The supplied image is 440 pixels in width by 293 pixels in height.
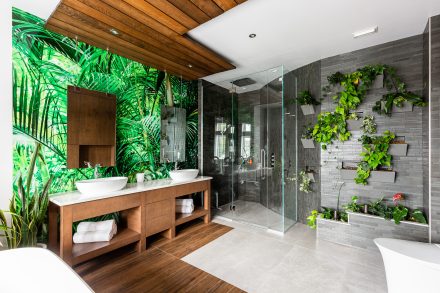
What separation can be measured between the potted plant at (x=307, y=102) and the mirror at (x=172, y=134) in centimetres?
210

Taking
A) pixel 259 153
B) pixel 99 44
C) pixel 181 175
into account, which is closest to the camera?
pixel 99 44

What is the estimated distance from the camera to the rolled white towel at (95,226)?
91.1 inches

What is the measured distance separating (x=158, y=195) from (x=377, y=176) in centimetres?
296

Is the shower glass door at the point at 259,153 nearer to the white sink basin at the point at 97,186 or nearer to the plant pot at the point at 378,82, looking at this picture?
the plant pot at the point at 378,82

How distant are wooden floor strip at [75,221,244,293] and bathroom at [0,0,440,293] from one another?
2 cm

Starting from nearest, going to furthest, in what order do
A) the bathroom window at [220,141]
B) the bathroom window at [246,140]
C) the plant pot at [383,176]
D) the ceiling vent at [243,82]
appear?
the plant pot at [383,176]
the ceiling vent at [243,82]
the bathroom window at [246,140]
the bathroom window at [220,141]

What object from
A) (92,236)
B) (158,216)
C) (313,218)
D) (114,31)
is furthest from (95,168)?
(313,218)

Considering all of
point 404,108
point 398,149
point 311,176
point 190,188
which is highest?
point 404,108

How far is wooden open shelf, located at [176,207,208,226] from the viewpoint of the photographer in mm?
3096

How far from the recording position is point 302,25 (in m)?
2.30

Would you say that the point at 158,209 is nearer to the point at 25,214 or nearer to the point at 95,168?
the point at 95,168

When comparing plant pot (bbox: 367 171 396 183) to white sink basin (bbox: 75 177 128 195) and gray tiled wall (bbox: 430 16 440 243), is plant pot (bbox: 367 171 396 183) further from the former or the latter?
white sink basin (bbox: 75 177 128 195)

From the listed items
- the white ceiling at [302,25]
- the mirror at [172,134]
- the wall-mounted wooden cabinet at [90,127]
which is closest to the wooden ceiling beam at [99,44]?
the white ceiling at [302,25]

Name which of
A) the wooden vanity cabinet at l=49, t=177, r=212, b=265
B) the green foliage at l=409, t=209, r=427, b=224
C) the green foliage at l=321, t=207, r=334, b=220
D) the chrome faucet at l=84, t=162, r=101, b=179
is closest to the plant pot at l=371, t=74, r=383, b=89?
the green foliage at l=409, t=209, r=427, b=224
